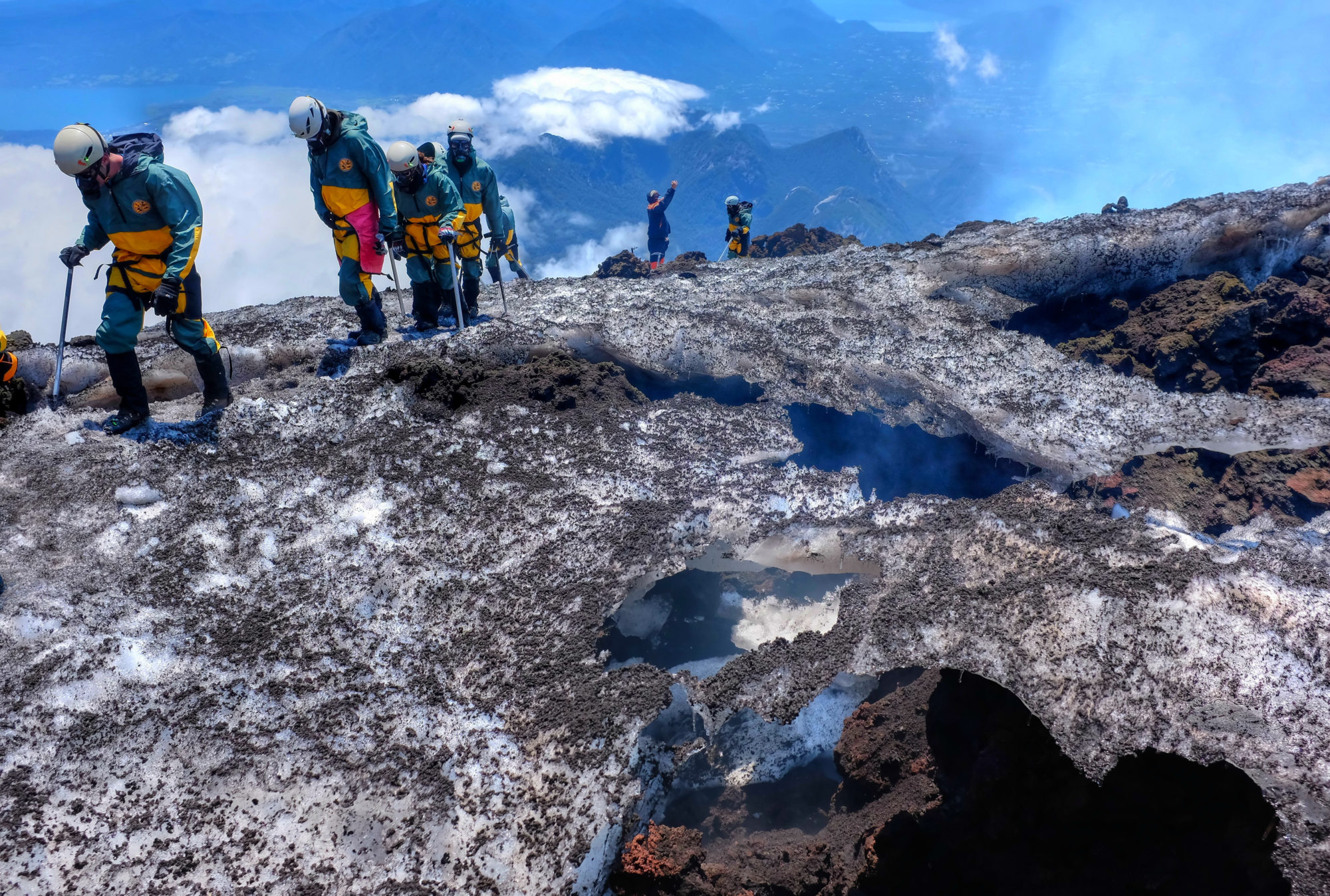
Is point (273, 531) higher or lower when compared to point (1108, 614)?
higher

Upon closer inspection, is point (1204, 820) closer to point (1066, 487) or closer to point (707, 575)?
point (1066, 487)

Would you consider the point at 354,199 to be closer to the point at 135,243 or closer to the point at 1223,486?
the point at 135,243

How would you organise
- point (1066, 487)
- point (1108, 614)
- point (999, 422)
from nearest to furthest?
point (1108, 614), point (1066, 487), point (999, 422)

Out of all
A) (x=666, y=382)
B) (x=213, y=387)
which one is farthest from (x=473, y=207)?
(x=213, y=387)

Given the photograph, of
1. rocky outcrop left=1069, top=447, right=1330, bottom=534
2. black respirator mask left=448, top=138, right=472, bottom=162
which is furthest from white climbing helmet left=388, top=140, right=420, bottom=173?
rocky outcrop left=1069, top=447, right=1330, bottom=534

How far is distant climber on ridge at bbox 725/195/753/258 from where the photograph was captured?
67.7ft

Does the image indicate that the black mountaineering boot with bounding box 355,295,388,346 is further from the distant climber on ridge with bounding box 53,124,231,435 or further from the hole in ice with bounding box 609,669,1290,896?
the hole in ice with bounding box 609,669,1290,896

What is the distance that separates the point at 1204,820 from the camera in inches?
178

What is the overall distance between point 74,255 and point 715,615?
6877 mm

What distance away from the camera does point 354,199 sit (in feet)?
25.4

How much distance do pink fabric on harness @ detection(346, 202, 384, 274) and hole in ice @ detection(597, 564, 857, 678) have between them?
5.23 meters

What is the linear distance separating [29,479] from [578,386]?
17.3ft

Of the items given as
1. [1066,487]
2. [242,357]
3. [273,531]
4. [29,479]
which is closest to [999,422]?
[1066,487]

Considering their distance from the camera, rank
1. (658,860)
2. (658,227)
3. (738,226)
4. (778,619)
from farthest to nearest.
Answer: (658,227) → (738,226) → (778,619) → (658,860)
